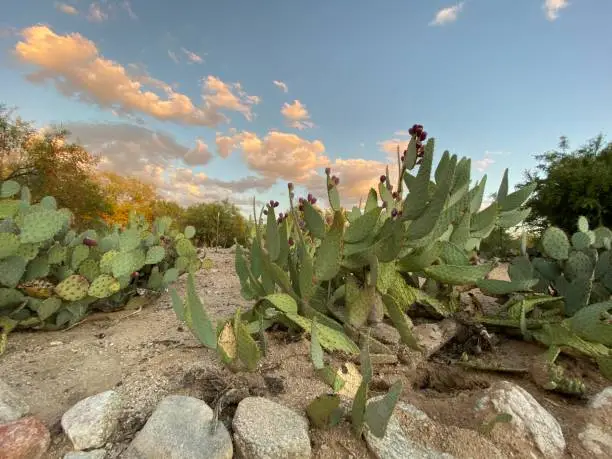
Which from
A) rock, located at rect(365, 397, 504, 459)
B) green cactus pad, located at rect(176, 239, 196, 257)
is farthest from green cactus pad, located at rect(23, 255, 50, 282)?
rock, located at rect(365, 397, 504, 459)

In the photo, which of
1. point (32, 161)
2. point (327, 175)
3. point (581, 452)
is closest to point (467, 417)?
point (581, 452)

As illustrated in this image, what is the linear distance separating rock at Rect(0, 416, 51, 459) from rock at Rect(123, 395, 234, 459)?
0.34 metres

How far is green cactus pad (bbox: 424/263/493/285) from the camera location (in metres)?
2.05

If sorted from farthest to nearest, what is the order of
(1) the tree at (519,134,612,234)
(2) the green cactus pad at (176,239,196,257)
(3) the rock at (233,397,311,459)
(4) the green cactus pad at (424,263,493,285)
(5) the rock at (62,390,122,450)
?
1. (1) the tree at (519,134,612,234)
2. (2) the green cactus pad at (176,239,196,257)
3. (4) the green cactus pad at (424,263,493,285)
4. (5) the rock at (62,390,122,450)
5. (3) the rock at (233,397,311,459)

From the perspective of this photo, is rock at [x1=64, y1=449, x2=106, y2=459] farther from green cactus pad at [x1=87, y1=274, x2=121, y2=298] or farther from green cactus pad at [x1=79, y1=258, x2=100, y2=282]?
green cactus pad at [x1=79, y1=258, x2=100, y2=282]

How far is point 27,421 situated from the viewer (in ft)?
4.88

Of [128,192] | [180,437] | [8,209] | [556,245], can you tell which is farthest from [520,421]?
Result: [128,192]

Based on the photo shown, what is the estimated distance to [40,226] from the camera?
2.55 meters

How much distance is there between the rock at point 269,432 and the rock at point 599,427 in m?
1.10

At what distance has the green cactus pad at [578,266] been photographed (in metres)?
2.58

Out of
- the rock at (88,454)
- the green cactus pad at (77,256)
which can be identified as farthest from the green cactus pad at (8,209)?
the rock at (88,454)

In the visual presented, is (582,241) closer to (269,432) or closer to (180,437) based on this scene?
(269,432)

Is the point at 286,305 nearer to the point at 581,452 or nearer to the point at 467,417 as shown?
the point at 467,417

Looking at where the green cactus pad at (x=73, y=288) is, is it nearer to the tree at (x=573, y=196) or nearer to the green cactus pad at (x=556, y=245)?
the green cactus pad at (x=556, y=245)
